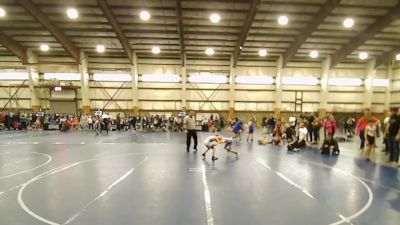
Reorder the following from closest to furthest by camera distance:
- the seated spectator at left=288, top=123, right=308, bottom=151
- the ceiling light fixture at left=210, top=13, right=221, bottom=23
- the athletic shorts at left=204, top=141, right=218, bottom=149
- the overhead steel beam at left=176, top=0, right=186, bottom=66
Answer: the athletic shorts at left=204, top=141, right=218, bottom=149 → the seated spectator at left=288, top=123, right=308, bottom=151 → the overhead steel beam at left=176, top=0, right=186, bottom=66 → the ceiling light fixture at left=210, top=13, right=221, bottom=23

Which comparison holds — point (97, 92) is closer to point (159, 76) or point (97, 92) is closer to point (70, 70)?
point (70, 70)

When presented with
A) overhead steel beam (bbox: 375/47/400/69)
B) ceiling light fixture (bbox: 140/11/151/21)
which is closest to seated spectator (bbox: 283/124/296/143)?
ceiling light fixture (bbox: 140/11/151/21)

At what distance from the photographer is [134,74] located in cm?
2950

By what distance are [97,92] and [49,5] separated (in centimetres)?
1168

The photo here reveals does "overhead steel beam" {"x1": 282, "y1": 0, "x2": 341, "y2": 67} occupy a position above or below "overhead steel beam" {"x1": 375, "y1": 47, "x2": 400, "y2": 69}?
above

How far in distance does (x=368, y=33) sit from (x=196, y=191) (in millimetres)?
23825

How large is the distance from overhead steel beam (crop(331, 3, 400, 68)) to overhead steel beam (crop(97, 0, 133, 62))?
843 inches

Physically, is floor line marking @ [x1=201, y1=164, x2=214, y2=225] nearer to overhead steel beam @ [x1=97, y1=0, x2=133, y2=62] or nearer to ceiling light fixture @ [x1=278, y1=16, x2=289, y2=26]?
overhead steel beam @ [x1=97, y1=0, x2=133, y2=62]

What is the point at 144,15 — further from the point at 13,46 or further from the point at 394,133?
the point at 394,133

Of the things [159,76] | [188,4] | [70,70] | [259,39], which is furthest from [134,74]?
[259,39]

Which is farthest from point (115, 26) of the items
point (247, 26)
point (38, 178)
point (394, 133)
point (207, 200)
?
point (394, 133)


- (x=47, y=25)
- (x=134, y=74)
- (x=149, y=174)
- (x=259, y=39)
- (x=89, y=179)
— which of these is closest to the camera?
(x=89, y=179)

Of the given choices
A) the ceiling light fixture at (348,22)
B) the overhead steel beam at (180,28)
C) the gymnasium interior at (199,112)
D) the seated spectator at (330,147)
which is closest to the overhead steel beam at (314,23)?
the gymnasium interior at (199,112)

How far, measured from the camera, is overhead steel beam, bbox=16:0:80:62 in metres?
19.7
